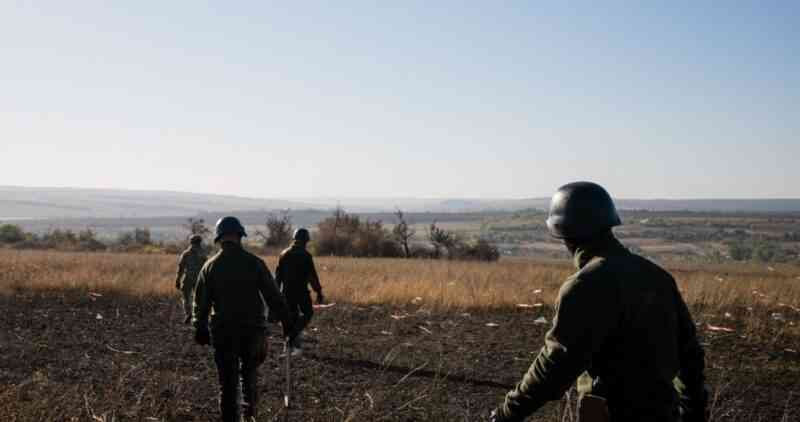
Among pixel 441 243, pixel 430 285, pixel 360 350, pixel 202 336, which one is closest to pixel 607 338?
pixel 202 336

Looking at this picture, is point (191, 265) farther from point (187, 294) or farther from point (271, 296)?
point (271, 296)

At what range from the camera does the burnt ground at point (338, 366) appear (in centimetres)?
735

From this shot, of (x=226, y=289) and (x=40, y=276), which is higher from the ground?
(x=226, y=289)

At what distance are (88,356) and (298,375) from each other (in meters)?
3.30

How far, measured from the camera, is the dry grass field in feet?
24.7

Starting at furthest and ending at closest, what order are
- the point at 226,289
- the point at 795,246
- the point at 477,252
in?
the point at 795,246, the point at 477,252, the point at 226,289

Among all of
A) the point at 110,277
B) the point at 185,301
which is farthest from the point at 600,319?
the point at 110,277

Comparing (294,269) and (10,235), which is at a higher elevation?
(294,269)

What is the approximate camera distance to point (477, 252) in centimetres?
4169

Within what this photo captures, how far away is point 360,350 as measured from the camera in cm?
1150

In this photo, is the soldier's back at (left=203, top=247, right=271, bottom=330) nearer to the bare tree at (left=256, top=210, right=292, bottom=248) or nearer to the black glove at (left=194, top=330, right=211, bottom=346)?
the black glove at (left=194, top=330, right=211, bottom=346)

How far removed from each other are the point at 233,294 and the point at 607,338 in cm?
415

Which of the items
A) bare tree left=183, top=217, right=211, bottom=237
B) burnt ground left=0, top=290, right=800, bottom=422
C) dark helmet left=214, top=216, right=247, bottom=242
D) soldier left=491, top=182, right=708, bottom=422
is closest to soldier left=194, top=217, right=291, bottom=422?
dark helmet left=214, top=216, right=247, bottom=242

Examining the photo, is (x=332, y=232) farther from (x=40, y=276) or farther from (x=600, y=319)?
(x=600, y=319)
